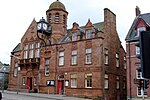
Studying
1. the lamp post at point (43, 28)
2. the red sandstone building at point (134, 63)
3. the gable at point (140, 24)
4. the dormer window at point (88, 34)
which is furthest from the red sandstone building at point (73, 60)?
the gable at point (140, 24)

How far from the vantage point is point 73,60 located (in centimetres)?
3588

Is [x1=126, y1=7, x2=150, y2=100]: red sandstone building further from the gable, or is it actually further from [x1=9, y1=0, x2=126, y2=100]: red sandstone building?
[x1=9, y1=0, x2=126, y2=100]: red sandstone building

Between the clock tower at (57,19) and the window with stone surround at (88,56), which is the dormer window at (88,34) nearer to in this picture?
the window with stone surround at (88,56)

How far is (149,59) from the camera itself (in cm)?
379

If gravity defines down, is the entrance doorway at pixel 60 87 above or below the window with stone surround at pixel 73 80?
below

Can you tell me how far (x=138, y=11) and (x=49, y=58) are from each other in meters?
16.4

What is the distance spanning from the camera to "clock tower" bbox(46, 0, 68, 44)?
134ft

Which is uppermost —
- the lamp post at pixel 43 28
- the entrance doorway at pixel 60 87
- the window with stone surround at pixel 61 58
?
the lamp post at pixel 43 28

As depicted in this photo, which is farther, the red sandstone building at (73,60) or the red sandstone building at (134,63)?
the red sandstone building at (73,60)

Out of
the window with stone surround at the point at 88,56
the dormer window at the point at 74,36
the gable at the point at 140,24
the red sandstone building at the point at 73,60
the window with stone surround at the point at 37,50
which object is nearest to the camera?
the gable at the point at 140,24

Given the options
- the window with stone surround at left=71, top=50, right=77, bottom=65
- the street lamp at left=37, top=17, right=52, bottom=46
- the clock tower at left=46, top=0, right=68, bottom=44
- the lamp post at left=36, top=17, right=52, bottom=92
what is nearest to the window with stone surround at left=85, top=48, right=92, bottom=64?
the window with stone surround at left=71, top=50, right=77, bottom=65

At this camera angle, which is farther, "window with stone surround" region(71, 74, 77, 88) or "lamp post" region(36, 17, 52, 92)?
→ "lamp post" region(36, 17, 52, 92)

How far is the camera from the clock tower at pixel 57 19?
134ft

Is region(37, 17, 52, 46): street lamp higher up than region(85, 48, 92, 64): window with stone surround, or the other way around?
region(37, 17, 52, 46): street lamp
